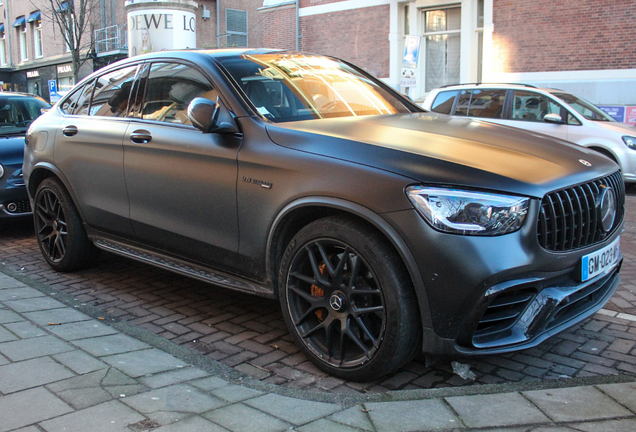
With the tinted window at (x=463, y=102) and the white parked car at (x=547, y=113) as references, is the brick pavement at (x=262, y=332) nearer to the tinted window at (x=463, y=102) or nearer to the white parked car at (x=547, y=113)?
the white parked car at (x=547, y=113)

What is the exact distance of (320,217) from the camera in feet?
10.7

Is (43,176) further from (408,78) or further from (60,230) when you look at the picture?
(408,78)

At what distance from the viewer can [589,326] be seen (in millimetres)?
3883

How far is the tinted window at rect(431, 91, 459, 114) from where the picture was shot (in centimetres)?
1168

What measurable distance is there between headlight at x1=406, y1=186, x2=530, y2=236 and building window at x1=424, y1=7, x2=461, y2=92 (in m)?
17.6

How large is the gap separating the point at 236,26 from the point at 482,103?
25.0m

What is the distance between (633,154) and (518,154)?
27.1 ft

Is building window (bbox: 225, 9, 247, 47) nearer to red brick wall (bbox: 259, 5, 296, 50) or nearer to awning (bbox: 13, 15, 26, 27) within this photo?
red brick wall (bbox: 259, 5, 296, 50)

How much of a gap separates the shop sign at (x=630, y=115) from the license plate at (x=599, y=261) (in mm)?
12049

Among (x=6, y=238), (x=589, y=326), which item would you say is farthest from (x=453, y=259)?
(x=6, y=238)

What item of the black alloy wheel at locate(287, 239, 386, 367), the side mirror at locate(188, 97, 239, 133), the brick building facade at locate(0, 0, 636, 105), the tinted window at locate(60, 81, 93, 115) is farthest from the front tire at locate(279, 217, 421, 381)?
the brick building facade at locate(0, 0, 636, 105)

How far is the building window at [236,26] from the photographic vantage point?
3322cm

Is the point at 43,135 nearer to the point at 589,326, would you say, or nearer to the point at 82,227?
the point at 82,227

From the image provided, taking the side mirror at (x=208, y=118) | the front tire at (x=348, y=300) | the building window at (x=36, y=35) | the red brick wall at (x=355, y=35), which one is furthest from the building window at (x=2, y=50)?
the front tire at (x=348, y=300)
